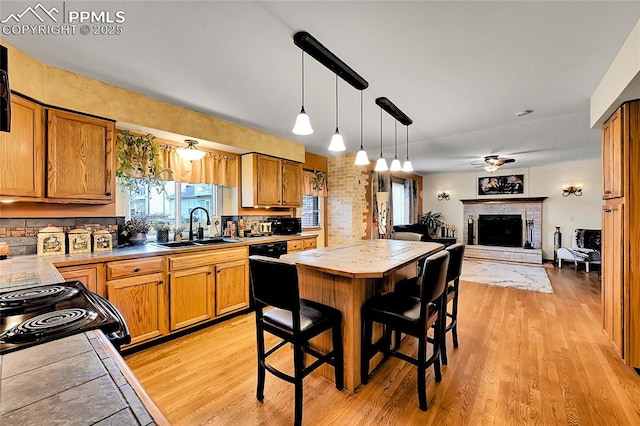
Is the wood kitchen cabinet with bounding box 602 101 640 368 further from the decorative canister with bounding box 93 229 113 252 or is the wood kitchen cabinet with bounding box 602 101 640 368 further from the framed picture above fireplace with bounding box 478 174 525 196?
the framed picture above fireplace with bounding box 478 174 525 196

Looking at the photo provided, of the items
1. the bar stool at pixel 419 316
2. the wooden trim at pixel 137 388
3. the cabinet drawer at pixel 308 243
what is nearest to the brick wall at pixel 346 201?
the cabinet drawer at pixel 308 243

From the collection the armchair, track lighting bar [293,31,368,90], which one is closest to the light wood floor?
track lighting bar [293,31,368,90]

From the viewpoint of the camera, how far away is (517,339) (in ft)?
9.50

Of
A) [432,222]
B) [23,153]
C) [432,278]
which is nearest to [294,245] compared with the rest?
[432,278]

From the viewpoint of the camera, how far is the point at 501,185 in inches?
310

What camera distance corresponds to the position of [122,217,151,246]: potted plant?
10.1ft

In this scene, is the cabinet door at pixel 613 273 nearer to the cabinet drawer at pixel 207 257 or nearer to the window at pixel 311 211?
the cabinet drawer at pixel 207 257

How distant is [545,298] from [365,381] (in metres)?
3.62

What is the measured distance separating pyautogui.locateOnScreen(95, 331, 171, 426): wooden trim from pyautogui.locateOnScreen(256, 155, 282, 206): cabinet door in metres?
3.29

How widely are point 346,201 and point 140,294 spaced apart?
3.84m

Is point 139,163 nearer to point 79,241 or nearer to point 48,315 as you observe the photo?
point 79,241

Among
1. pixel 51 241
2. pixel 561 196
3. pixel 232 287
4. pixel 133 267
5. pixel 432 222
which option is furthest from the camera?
pixel 432 222

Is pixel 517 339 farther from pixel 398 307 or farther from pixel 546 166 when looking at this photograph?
pixel 546 166

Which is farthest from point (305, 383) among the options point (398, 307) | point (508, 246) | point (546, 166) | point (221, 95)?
point (546, 166)
